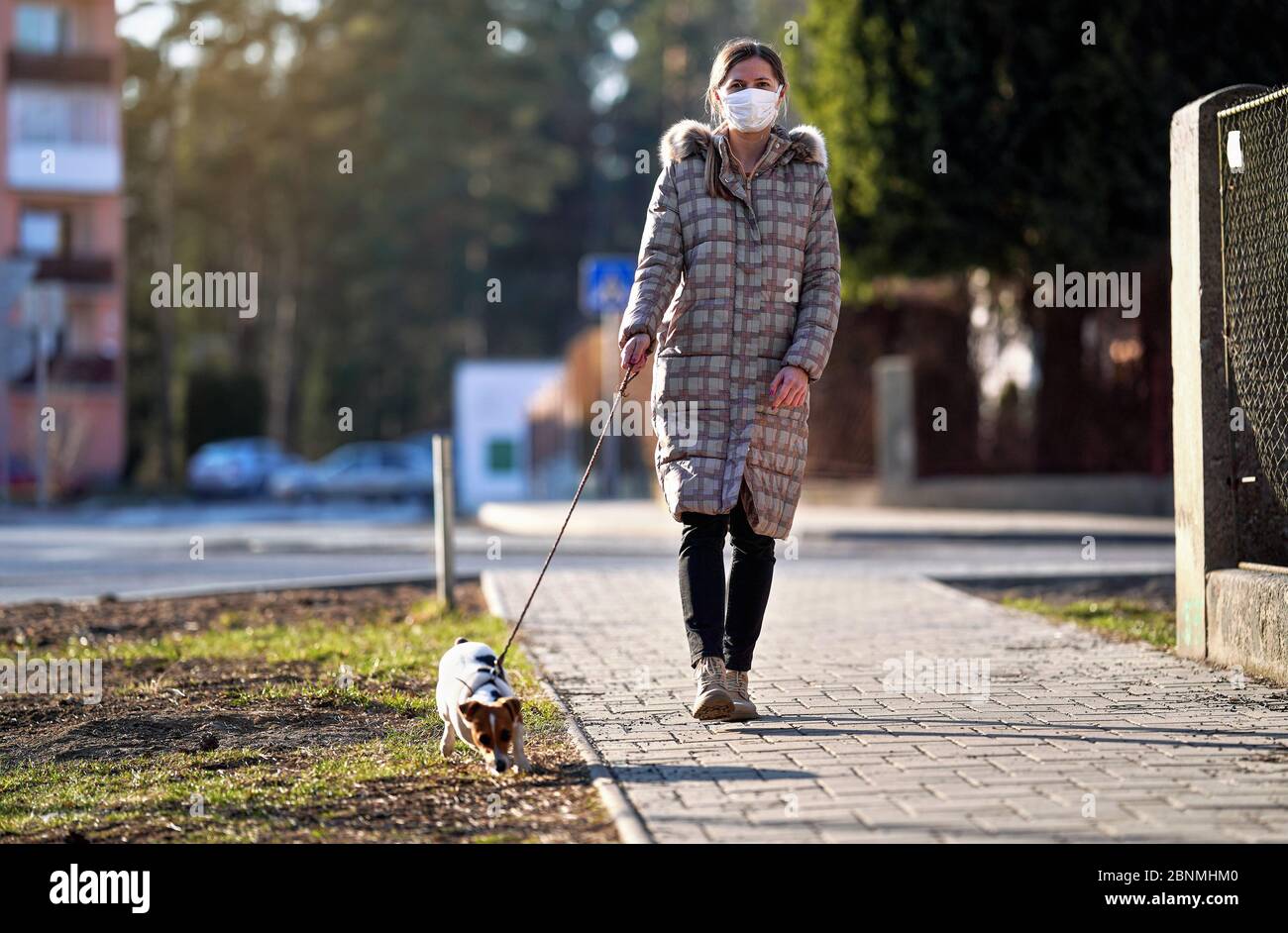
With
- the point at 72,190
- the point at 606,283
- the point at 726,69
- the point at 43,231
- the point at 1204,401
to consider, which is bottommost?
the point at 1204,401

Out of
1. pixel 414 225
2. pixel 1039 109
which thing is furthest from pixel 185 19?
pixel 1039 109

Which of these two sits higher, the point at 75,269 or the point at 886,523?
the point at 75,269

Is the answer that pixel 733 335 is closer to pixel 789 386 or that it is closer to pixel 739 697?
pixel 789 386

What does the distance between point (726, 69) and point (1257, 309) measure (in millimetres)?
2588

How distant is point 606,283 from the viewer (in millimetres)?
22672

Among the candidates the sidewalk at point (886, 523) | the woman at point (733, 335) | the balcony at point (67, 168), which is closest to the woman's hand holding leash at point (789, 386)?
the woman at point (733, 335)

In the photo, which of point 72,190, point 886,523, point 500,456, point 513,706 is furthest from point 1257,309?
point 72,190

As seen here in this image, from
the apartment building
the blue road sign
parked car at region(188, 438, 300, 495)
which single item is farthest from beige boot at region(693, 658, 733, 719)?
the apartment building

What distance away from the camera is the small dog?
17.3ft

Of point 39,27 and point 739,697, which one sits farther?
point 39,27

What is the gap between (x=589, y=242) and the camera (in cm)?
6203

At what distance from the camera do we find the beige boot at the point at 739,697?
19.9ft

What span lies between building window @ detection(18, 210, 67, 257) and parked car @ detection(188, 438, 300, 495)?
301 inches
